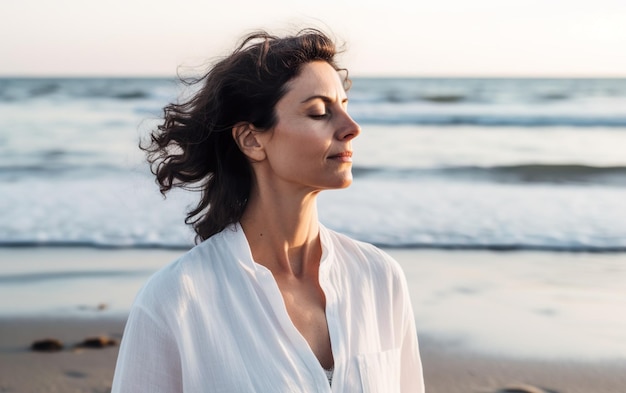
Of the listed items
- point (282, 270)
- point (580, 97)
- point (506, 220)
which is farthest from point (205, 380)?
point (580, 97)

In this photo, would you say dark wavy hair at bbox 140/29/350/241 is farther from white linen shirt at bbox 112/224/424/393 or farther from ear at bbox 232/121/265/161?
white linen shirt at bbox 112/224/424/393

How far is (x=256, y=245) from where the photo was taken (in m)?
2.52

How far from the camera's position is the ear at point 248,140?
2.51 metres

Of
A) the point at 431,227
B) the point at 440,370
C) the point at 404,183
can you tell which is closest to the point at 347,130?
the point at 440,370

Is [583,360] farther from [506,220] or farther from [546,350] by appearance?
[506,220]

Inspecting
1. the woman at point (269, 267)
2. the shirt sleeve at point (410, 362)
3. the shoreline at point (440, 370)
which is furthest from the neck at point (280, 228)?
the shoreline at point (440, 370)

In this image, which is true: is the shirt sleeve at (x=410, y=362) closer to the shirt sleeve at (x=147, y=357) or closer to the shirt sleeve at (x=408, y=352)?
the shirt sleeve at (x=408, y=352)

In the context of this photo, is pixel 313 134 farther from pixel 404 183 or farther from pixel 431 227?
pixel 404 183

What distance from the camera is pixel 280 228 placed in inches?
98.8

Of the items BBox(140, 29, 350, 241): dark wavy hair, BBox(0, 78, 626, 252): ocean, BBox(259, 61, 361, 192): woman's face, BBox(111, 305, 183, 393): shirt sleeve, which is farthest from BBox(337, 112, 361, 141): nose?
BBox(0, 78, 626, 252): ocean

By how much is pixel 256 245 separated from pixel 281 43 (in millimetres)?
567

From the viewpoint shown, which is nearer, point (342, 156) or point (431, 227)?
point (342, 156)

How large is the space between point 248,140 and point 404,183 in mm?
11316

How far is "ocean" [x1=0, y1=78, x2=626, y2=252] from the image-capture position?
367 inches
